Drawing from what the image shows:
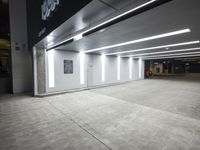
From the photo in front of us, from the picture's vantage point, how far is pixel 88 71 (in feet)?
29.4

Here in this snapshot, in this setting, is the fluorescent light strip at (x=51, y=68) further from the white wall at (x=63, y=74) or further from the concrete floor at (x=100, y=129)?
the concrete floor at (x=100, y=129)

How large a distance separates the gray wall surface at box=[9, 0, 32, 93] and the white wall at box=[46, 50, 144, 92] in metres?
1.97

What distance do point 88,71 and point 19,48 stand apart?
4.74 meters

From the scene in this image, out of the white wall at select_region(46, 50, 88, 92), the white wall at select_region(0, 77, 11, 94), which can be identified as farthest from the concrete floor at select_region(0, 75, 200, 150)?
the white wall at select_region(0, 77, 11, 94)

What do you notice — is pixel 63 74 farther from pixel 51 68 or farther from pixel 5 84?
pixel 5 84

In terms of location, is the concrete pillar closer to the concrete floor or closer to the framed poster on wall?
the framed poster on wall

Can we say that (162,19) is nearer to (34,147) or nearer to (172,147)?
(172,147)

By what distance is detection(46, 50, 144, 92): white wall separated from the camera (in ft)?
24.0

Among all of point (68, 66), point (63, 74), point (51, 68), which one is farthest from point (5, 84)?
point (68, 66)

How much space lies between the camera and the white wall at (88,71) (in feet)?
24.0

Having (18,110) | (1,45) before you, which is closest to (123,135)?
(18,110)

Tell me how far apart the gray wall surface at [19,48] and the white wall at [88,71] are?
1.97 m

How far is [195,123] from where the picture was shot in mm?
3105

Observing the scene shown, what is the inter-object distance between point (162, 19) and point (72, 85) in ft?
21.4
